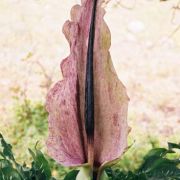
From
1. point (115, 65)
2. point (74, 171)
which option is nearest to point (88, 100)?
point (74, 171)

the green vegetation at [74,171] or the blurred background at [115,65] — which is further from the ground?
the green vegetation at [74,171]

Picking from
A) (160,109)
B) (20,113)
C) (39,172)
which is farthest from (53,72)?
(39,172)

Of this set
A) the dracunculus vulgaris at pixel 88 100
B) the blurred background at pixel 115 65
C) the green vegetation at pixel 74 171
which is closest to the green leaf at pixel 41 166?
the green vegetation at pixel 74 171

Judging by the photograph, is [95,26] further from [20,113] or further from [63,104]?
[20,113]

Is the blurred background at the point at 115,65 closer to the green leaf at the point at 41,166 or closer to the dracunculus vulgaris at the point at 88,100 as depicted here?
the green leaf at the point at 41,166

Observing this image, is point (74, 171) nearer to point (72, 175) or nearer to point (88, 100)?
point (72, 175)

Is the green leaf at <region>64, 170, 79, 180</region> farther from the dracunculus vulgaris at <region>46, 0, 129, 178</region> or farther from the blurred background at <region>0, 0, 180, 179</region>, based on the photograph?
the blurred background at <region>0, 0, 180, 179</region>
